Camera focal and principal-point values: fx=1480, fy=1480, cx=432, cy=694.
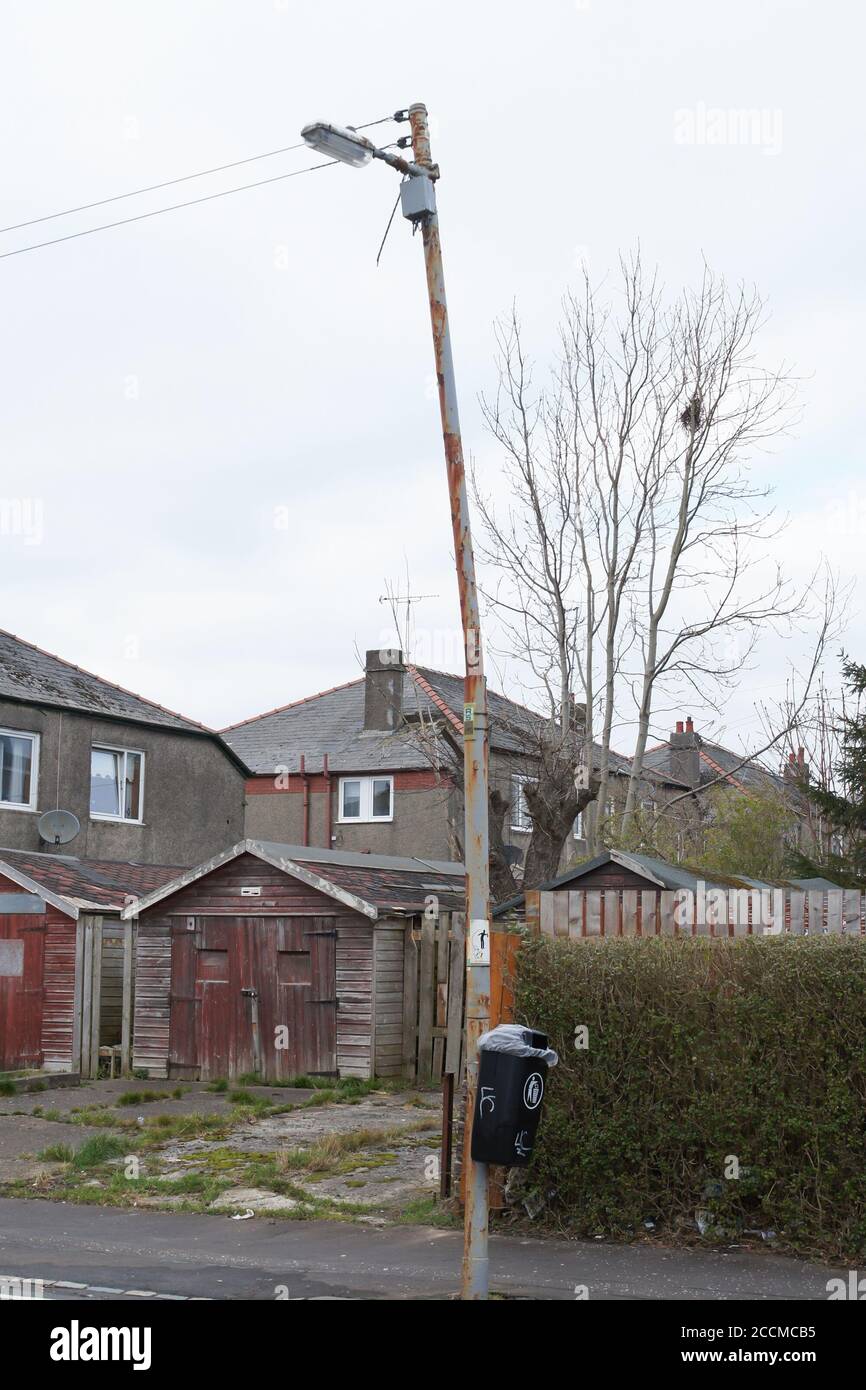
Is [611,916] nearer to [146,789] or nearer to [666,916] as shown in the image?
[666,916]

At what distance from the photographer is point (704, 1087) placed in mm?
10000

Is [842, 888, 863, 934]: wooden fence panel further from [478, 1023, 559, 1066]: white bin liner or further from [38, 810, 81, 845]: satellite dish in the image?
[38, 810, 81, 845]: satellite dish

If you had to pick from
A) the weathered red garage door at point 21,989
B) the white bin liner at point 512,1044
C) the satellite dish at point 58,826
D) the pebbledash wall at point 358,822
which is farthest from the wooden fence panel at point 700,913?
the pebbledash wall at point 358,822

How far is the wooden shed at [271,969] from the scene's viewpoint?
20.4m

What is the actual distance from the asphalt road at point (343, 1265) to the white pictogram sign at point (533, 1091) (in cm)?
129

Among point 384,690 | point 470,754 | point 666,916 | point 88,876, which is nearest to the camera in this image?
point 470,754

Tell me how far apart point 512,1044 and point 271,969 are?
13310 millimetres

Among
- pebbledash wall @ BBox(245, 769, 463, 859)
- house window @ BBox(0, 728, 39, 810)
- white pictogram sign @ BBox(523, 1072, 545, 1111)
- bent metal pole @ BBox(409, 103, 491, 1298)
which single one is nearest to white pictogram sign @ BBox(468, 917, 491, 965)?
bent metal pole @ BBox(409, 103, 491, 1298)

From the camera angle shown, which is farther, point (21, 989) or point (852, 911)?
point (21, 989)

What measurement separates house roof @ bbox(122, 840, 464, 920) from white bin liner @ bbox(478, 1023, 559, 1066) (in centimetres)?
1200

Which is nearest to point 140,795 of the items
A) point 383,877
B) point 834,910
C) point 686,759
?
point 383,877

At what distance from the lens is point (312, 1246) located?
33.9ft

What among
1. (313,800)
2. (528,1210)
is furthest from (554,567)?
(528,1210)
